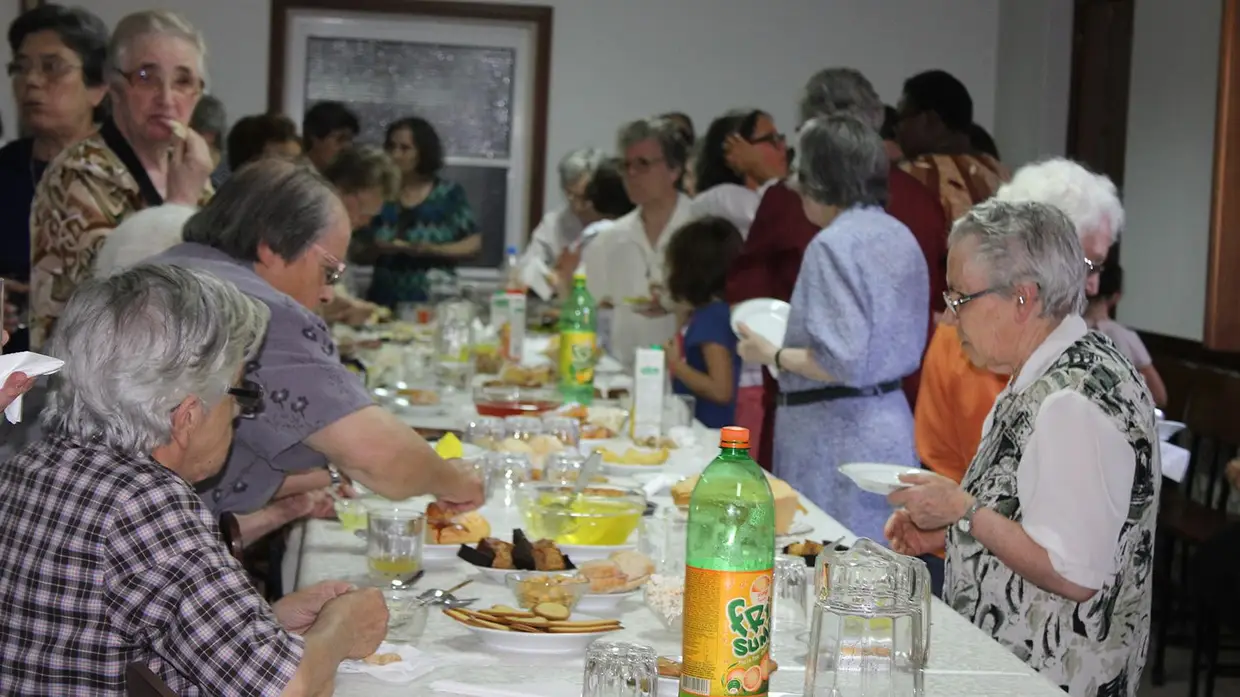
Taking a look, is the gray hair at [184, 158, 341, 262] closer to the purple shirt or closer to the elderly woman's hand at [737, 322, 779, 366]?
the purple shirt

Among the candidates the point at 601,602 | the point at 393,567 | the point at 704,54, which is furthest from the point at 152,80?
the point at 704,54

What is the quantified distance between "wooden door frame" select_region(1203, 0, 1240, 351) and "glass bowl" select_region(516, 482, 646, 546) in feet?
4.49

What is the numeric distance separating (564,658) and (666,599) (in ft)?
0.65

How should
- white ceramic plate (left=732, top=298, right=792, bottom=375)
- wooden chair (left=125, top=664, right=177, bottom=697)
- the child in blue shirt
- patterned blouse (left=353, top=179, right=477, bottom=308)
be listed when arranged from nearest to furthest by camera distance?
wooden chair (left=125, top=664, right=177, bottom=697)
white ceramic plate (left=732, top=298, right=792, bottom=375)
the child in blue shirt
patterned blouse (left=353, top=179, right=477, bottom=308)

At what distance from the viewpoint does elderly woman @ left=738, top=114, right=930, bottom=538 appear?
3.74 metres

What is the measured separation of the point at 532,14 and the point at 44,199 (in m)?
5.79

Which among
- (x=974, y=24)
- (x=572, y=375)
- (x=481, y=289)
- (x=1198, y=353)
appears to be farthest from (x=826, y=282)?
(x=974, y=24)

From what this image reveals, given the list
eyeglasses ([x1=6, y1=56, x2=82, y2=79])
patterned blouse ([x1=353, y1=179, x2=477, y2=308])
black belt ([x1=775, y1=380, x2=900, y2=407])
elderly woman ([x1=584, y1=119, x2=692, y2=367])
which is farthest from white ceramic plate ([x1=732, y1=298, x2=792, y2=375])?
patterned blouse ([x1=353, y1=179, x2=477, y2=308])

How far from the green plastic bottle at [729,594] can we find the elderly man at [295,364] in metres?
1.05

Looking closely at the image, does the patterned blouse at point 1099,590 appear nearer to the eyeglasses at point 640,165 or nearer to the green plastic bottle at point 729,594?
the green plastic bottle at point 729,594

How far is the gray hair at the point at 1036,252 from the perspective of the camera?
2414mm

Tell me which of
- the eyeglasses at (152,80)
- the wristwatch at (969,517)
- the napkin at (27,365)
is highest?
the eyeglasses at (152,80)

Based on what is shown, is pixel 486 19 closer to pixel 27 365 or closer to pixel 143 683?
pixel 27 365

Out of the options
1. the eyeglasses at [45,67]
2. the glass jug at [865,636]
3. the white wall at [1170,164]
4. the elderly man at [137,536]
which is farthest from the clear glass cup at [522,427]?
the white wall at [1170,164]
